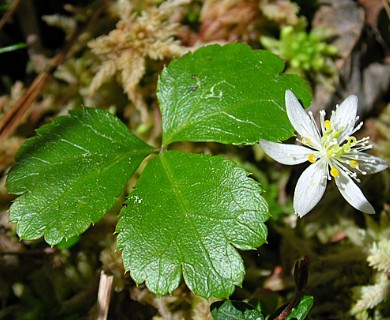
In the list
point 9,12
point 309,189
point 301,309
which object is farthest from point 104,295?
point 9,12

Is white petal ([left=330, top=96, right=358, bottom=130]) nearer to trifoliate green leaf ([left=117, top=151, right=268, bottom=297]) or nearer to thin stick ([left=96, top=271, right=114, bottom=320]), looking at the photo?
trifoliate green leaf ([left=117, top=151, right=268, bottom=297])

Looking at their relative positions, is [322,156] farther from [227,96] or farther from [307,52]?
[307,52]

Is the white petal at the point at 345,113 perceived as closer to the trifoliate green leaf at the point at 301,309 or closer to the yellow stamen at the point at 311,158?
the yellow stamen at the point at 311,158

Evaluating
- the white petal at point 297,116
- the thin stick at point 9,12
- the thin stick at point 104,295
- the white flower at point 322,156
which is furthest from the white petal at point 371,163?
the thin stick at point 9,12

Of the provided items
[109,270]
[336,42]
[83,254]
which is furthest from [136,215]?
[336,42]

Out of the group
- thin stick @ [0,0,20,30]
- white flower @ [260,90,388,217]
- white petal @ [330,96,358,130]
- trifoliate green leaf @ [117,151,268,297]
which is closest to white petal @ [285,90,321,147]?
white flower @ [260,90,388,217]

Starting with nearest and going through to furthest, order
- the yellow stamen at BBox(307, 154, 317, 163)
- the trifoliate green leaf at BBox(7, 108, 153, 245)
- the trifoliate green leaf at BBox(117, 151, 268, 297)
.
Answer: the trifoliate green leaf at BBox(117, 151, 268, 297), the trifoliate green leaf at BBox(7, 108, 153, 245), the yellow stamen at BBox(307, 154, 317, 163)
